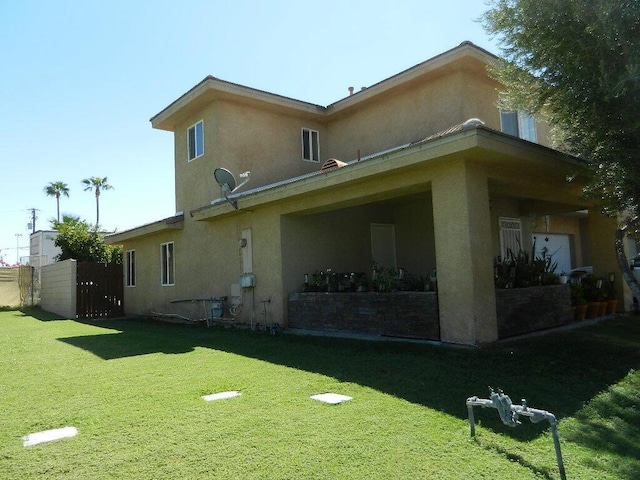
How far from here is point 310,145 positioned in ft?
53.0

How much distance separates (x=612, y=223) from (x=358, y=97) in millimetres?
7932

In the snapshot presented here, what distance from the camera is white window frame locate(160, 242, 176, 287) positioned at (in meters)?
16.7

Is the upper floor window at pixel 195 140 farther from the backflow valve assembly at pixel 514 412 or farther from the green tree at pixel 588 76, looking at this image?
the backflow valve assembly at pixel 514 412

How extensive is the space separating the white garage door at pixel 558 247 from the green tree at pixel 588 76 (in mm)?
9132

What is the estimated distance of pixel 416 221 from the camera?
1355cm

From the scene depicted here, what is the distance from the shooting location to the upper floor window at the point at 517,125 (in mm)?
13086

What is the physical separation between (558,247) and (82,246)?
918 inches

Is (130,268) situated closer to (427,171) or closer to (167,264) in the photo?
(167,264)

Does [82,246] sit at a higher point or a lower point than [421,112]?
lower

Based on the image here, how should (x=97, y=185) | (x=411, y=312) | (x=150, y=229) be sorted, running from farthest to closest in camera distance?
(x=97, y=185) → (x=150, y=229) → (x=411, y=312)

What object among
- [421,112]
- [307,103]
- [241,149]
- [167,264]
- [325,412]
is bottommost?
[325,412]

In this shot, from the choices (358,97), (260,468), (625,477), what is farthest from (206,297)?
(625,477)

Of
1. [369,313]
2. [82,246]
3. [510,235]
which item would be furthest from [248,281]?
[82,246]

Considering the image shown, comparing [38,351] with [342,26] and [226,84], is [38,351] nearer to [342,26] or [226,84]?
[226,84]
